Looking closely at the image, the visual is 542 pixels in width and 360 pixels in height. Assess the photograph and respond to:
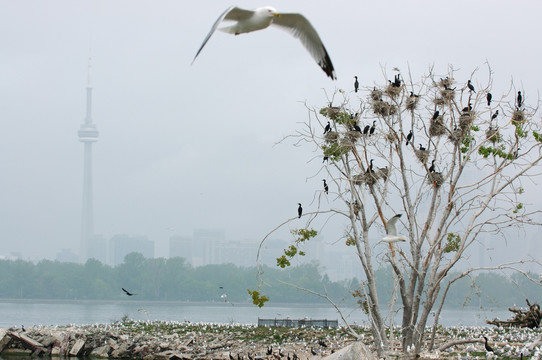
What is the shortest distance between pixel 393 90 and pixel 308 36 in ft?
8.25

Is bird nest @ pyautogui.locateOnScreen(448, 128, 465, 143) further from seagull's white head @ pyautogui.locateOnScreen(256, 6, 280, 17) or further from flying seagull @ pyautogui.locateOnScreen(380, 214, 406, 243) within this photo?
seagull's white head @ pyautogui.locateOnScreen(256, 6, 280, 17)

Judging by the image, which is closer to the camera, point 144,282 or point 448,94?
point 448,94

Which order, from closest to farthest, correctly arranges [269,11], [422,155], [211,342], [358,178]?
1. [269,11]
2. [422,155]
3. [358,178]
4. [211,342]

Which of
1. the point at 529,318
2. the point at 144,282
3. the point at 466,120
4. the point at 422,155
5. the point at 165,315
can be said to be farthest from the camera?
the point at 144,282

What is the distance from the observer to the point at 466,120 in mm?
17891

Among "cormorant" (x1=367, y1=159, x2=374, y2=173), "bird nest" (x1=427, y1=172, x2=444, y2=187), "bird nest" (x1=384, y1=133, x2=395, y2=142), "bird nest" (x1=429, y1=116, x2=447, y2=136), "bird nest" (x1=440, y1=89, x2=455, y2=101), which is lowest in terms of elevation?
"bird nest" (x1=427, y1=172, x2=444, y2=187)

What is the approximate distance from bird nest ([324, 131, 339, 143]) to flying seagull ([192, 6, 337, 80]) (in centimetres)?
193

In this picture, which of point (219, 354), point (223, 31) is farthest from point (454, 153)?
point (219, 354)

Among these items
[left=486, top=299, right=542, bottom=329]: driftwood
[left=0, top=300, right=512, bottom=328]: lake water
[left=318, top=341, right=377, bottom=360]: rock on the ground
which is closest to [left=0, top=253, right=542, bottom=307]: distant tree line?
[left=0, top=300, right=512, bottom=328]: lake water

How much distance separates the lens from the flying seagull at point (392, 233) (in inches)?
664

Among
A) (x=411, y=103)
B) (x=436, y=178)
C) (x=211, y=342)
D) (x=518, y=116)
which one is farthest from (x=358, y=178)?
(x=211, y=342)

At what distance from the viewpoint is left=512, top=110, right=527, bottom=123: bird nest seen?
58.5 ft

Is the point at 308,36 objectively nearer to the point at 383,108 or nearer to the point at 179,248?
the point at 383,108

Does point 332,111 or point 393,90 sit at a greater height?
point 393,90
